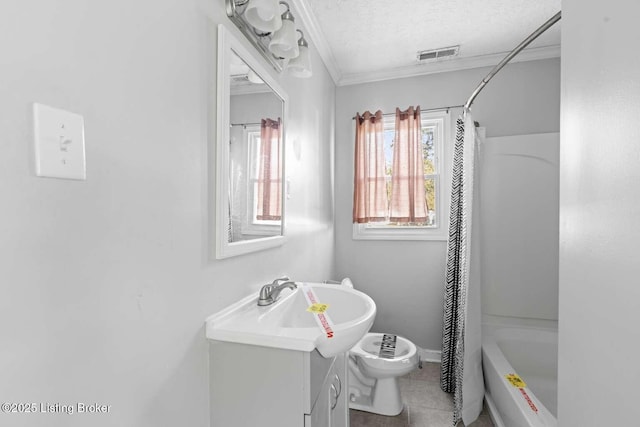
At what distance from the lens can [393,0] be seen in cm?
177

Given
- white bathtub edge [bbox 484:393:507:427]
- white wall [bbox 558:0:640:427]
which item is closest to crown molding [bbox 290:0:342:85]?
white wall [bbox 558:0:640:427]

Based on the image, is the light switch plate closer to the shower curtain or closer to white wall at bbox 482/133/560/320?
the shower curtain

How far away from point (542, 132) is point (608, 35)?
2.10 metres

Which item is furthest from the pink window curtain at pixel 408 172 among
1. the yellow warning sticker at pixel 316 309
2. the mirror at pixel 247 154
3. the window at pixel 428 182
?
the yellow warning sticker at pixel 316 309

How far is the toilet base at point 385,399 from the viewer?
6.05ft

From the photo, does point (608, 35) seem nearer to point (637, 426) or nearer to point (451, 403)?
point (637, 426)

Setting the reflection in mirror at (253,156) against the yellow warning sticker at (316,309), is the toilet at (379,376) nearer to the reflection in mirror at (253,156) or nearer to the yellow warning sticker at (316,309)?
the yellow warning sticker at (316,309)

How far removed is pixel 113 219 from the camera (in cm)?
68

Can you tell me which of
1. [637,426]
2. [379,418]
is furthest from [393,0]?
[379,418]

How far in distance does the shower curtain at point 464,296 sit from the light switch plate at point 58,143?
77.1 inches

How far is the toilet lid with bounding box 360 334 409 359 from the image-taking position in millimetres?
1972

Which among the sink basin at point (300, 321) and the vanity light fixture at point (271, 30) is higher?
the vanity light fixture at point (271, 30)

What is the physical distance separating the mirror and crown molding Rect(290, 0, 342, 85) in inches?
26.0

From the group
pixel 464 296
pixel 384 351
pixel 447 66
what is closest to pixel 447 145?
pixel 447 66
